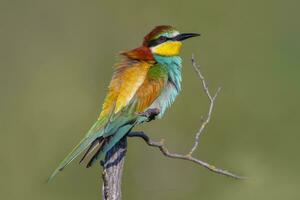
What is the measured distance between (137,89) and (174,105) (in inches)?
104

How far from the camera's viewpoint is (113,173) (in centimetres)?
381

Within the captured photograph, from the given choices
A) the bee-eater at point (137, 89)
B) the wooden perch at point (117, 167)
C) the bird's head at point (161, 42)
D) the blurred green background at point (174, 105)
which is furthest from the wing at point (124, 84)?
the blurred green background at point (174, 105)

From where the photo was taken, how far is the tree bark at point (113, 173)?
3.70m

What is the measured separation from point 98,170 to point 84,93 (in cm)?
97

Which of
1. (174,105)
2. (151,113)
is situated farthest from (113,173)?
(174,105)

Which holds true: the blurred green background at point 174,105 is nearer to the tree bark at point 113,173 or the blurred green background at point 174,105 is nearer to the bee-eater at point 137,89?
the bee-eater at point 137,89

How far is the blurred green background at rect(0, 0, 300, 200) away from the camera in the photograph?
248 inches

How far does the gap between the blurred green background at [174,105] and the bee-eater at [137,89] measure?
160cm

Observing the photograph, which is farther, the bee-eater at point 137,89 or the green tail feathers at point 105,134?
the bee-eater at point 137,89

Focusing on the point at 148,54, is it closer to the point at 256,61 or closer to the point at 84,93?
the point at 84,93

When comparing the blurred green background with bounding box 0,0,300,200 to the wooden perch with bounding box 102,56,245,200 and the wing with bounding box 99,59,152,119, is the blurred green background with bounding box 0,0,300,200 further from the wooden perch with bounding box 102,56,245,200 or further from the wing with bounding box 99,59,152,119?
the wooden perch with bounding box 102,56,245,200

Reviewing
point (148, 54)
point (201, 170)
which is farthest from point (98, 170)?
point (148, 54)

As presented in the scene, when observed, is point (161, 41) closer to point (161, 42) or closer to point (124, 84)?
point (161, 42)

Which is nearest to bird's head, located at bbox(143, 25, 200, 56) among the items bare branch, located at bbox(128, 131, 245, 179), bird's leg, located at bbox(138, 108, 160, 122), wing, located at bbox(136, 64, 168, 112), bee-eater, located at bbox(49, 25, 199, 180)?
bee-eater, located at bbox(49, 25, 199, 180)
